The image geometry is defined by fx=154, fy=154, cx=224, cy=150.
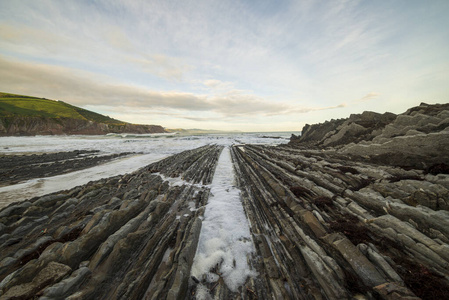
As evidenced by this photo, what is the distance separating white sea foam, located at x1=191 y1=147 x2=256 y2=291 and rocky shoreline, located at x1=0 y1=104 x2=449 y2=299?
0.19m

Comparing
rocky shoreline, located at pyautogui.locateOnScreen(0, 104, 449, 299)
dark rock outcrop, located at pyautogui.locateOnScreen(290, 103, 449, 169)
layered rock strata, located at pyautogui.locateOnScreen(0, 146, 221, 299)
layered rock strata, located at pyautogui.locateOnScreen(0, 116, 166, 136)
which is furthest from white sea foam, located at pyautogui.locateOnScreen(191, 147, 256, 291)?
layered rock strata, located at pyautogui.locateOnScreen(0, 116, 166, 136)

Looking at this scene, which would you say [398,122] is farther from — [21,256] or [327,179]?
[21,256]

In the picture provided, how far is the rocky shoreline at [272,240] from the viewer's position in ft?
11.3

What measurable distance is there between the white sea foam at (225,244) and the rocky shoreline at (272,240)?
194 mm

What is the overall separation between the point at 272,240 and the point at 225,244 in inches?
61.7

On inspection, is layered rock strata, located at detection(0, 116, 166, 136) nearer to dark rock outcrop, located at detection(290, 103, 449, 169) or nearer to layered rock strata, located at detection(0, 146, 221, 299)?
layered rock strata, located at detection(0, 146, 221, 299)

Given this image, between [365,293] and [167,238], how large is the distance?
5250 mm

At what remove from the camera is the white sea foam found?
3.98m

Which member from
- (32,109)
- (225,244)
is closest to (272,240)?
(225,244)

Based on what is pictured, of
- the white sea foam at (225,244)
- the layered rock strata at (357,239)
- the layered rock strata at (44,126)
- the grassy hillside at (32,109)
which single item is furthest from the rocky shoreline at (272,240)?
the grassy hillside at (32,109)

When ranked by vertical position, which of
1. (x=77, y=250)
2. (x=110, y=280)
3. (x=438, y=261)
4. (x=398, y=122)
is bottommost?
(x=110, y=280)

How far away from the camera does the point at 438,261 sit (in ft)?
12.0

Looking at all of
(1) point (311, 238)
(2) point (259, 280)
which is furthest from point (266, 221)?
(2) point (259, 280)

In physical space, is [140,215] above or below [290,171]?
below
